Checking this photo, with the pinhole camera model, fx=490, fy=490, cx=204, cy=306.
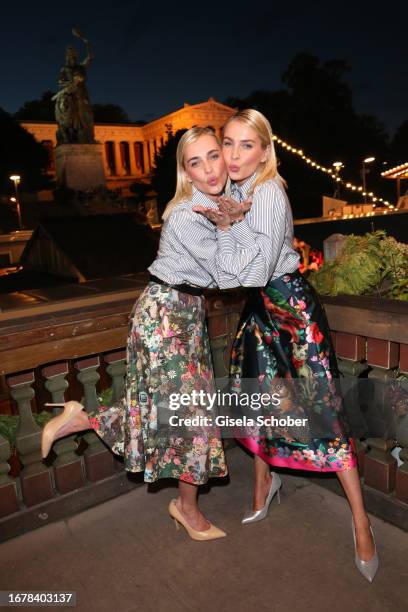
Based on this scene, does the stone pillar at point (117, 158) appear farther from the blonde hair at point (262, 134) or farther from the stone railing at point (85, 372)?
the blonde hair at point (262, 134)

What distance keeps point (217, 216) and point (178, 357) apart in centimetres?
79

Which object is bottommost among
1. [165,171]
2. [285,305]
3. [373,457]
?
[373,457]

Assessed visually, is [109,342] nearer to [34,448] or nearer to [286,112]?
[34,448]

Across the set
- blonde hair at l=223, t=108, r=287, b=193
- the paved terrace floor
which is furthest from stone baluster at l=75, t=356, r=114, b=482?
blonde hair at l=223, t=108, r=287, b=193

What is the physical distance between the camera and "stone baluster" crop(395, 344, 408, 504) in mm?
2737

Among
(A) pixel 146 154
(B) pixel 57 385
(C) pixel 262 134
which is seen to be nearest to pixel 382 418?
(C) pixel 262 134

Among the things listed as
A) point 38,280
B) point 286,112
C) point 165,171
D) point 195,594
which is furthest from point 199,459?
point 286,112

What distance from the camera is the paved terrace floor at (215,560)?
2342 millimetres

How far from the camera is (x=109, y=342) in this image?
3084mm

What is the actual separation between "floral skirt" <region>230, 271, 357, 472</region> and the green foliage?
23.8 inches

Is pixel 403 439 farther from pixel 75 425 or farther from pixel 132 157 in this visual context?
pixel 132 157

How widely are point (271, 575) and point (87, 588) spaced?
93cm

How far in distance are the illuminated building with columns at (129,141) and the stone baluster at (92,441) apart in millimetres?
66308

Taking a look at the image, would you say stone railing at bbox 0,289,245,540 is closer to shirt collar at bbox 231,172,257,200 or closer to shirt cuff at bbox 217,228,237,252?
shirt collar at bbox 231,172,257,200
